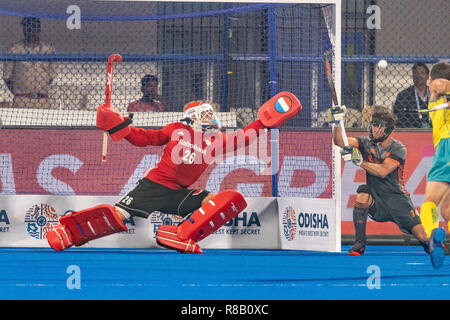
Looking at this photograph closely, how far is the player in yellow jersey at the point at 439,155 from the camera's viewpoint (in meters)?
7.60

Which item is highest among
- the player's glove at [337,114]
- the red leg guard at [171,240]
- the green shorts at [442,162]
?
the player's glove at [337,114]

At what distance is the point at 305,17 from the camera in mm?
8984

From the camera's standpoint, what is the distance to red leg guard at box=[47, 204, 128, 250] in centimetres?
768

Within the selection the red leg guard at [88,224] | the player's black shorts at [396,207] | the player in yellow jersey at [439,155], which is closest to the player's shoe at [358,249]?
the player's black shorts at [396,207]

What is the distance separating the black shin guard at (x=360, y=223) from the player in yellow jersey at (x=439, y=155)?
23.2 inches

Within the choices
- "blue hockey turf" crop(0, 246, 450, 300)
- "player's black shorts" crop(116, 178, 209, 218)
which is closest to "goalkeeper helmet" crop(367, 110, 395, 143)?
"blue hockey turf" crop(0, 246, 450, 300)

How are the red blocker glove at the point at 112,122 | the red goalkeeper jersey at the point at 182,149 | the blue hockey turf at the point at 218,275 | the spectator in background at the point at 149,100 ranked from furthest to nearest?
the spectator in background at the point at 149,100, the red goalkeeper jersey at the point at 182,149, the red blocker glove at the point at 112,122, the blue hockey turf at the point at 218,275

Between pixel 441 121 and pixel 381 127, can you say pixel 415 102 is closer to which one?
pixel 381 127

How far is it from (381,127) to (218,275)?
109 inches

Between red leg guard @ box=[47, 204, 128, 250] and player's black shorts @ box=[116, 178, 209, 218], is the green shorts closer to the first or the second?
player's black shorts @ box=[116, 178, 209, 218]

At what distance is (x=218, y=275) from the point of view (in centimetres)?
622

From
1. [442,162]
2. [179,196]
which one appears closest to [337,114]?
[442,162]

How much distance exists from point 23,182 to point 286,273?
3.93 m

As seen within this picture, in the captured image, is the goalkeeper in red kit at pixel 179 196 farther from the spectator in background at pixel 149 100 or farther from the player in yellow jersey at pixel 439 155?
the spectator in background at pixel 149 100
